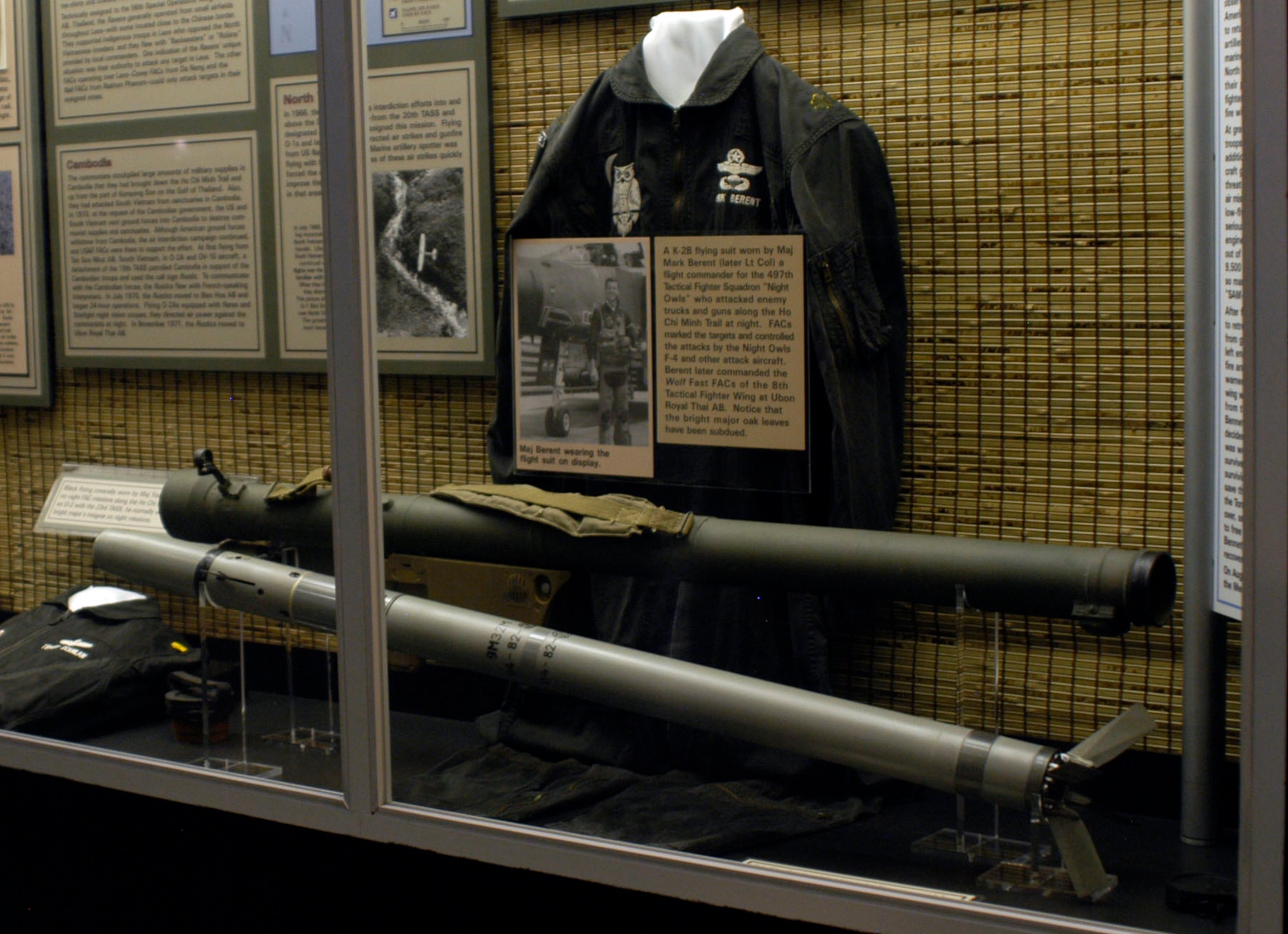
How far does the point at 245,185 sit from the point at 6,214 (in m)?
0.59

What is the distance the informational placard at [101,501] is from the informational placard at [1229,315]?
74.3 inches

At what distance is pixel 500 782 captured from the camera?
7.26 feet

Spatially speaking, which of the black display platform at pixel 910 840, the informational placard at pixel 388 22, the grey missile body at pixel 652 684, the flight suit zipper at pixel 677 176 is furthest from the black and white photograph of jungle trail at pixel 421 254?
the black display platform at pixel 910 840

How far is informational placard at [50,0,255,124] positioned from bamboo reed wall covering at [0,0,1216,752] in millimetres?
507

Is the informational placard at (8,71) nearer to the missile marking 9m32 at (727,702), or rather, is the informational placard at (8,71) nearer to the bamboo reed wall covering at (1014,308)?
the missile marking 9m32 at (727,702)

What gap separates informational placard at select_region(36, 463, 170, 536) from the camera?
2.63m

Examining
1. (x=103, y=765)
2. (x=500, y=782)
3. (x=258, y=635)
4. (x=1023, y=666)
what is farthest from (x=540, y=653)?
(x=103, y=765)

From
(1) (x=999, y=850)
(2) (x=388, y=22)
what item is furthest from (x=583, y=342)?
(1) (x=999, y=850)

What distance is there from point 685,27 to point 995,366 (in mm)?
754

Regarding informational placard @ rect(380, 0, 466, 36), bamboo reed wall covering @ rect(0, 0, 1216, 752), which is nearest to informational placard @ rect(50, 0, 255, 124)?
informational placard @ rect(380, 0, 466, 36)

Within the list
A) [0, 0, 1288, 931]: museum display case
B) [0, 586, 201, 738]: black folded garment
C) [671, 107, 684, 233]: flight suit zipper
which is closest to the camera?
[0, 0, 1288, 931]: museum display case

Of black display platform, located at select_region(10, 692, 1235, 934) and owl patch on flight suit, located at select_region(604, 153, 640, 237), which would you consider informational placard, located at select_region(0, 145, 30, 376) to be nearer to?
black display platform, located at select_region(10, 692, 1235, 934)

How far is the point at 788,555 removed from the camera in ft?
6.95

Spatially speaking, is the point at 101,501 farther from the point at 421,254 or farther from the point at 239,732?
the point at 421,254
